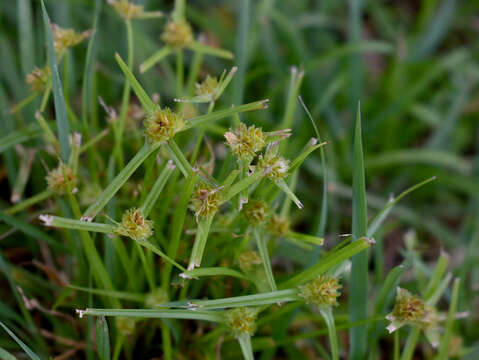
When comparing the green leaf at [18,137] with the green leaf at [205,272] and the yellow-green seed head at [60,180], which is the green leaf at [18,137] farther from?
the green leaf at [205,272]

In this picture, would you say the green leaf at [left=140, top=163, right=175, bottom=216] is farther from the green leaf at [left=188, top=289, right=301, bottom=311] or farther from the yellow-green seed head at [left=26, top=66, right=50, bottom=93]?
the yellow-green seed head at [left=26, top=66, right=50, bottom=93]

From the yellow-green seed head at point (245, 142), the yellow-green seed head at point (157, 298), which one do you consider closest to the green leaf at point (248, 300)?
the yellow-green seed head at point (157, 298)

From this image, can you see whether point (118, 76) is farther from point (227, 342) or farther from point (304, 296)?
point (304, 296)

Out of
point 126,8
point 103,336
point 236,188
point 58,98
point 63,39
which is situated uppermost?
point 126,8

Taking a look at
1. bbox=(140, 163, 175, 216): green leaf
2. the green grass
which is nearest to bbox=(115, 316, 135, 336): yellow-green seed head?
the green grass

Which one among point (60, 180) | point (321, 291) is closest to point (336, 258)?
point (321, 291)

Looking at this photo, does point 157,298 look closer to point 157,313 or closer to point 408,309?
point 157,313
